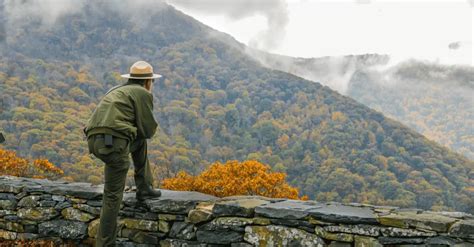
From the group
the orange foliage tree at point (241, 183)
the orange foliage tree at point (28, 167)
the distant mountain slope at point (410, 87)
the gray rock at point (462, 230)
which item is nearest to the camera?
the gray rock at point (462, 230)

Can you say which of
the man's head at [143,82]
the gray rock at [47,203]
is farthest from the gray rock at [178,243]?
the man's head at [143,82]

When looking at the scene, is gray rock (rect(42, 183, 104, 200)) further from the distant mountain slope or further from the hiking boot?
the distant mountain slope

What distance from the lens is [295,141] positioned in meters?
86.8

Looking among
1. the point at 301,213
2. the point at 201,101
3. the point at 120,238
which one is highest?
the point at 201,101

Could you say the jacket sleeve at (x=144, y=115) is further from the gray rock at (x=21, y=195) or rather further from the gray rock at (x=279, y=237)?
the gray rock at (x=21, y=195)

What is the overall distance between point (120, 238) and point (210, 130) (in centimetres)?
8536

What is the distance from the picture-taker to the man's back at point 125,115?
491 cm

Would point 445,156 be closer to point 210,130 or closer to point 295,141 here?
point 295,141

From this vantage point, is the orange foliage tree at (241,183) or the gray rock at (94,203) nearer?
the gray rock at (94,203)

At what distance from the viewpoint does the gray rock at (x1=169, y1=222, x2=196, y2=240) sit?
555 centimetres

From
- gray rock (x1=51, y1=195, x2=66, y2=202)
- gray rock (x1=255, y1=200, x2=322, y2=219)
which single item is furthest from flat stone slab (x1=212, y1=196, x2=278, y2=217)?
gray rock (x1=51, y1=195, x2=66, y2=202)

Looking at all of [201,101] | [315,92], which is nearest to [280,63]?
[315,92]

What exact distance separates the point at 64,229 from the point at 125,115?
6.66 ft

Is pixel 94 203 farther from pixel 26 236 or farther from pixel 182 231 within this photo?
pixel 182 231
